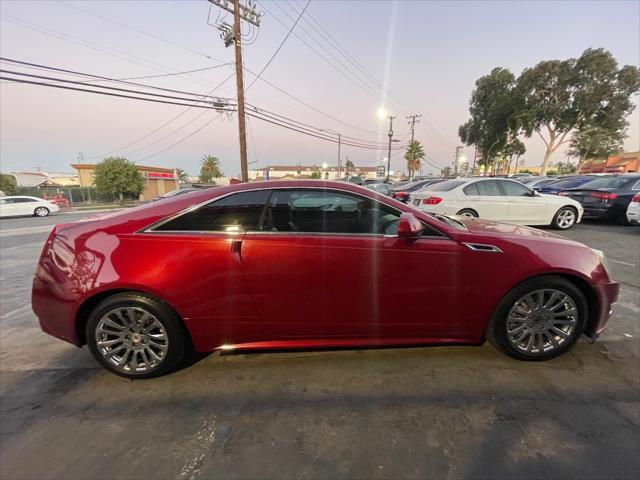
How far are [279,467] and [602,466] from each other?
170 cm

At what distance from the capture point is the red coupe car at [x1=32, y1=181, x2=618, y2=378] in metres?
2.14

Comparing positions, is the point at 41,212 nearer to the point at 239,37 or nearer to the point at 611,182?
the point at 239,37

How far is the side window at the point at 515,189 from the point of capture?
7.22 m

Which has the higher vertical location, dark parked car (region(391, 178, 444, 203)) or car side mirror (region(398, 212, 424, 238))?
dark parked car (region(391, 178, 444, 203))

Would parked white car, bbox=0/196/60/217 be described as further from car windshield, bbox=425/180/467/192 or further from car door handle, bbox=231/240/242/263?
car door handle, bbox=231/240/242/263

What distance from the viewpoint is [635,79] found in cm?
2759

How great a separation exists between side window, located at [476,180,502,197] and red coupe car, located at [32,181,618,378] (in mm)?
5254

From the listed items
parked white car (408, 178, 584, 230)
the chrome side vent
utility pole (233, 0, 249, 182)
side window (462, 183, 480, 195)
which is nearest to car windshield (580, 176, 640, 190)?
parked white car (408, 178, 584, 230)

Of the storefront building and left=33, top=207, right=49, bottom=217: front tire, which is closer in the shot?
left=33, top=207, right=49, bottom=217: front tire

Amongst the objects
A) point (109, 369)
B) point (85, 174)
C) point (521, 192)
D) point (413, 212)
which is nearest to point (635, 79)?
point (521, 192)

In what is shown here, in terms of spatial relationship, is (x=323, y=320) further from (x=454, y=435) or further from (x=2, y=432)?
(x=2, y=432)

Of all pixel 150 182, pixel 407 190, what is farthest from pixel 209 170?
pixel 407 190

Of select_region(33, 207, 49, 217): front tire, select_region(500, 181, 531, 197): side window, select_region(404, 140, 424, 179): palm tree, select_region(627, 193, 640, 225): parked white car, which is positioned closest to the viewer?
select_region(627, 193, 640, 225): parked white car

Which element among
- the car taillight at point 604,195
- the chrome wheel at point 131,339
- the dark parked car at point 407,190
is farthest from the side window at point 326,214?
the car taillight at point 604,195
